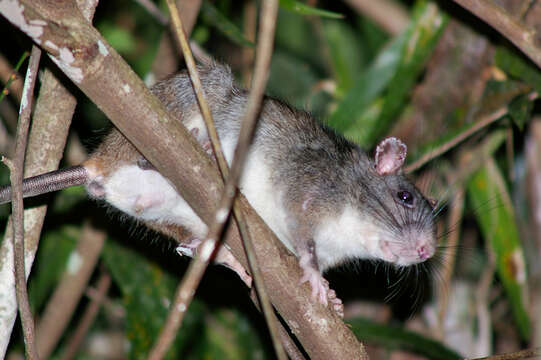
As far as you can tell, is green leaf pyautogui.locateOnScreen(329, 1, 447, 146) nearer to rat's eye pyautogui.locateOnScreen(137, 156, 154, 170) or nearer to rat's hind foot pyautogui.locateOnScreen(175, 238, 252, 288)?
rat's hind foot pyautogui.locateOnScreen(175, 238, 252, 288)

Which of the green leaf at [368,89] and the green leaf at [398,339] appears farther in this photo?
the green leaf at [368,89]

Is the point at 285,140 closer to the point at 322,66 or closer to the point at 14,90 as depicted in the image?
the point at 14,90

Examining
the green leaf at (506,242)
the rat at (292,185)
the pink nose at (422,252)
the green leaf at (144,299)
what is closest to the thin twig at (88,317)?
the green leaf at (144,299)

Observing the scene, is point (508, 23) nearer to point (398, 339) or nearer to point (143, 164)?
point (143, 164)

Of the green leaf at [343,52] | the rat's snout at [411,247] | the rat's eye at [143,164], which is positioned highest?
the green leaf at [343,52]

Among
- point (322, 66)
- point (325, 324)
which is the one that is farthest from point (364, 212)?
point (322, 66)

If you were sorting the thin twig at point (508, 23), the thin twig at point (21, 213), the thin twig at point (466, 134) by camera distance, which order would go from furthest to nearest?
the thin twig at point (466, 134) → the thin twig at point (508, 23) → the thin twig at point (21, 213)

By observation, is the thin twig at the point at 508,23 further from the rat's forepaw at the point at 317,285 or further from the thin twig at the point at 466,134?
the rat's forepaw at the point at 317,285

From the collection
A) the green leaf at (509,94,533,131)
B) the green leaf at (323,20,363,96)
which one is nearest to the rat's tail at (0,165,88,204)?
the green leaf at (509,94,533,131)
